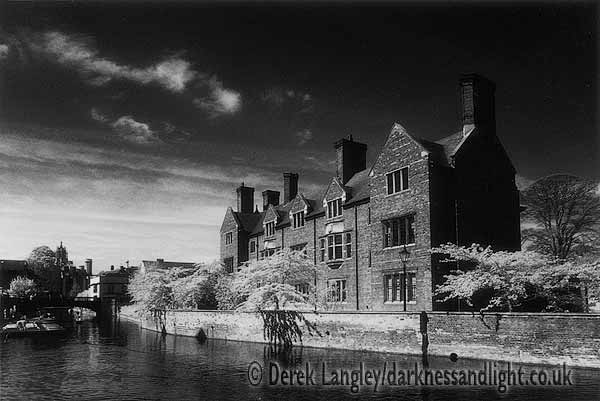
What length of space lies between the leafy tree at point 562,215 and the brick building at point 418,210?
9498 millimetres

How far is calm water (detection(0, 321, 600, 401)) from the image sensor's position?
893 inches

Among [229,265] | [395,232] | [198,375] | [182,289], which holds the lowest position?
[198,375]

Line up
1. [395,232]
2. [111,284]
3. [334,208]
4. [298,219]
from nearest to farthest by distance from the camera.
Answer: [395,232]
[334,208]
[298,219]
[111,284]

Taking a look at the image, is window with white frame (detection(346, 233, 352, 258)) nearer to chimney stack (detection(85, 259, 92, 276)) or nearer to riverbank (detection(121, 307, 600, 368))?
riverbank (detection(121, 307, 600, 368))

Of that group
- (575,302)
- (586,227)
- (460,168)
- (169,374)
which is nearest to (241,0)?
(169,374)

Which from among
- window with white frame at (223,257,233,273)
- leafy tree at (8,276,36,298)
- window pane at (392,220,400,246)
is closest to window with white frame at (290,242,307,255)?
window pane at (392,220,400,246)

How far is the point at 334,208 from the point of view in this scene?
1944 inches

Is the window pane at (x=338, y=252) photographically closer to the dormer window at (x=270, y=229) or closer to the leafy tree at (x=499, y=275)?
the leafy tree at (x=499, y=275)

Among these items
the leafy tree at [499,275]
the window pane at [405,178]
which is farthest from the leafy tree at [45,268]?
the leafy tree at [499,275]

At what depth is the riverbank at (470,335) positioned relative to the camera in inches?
1029

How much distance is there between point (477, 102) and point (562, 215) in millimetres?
15900

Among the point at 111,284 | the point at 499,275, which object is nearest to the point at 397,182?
the point at 499,275

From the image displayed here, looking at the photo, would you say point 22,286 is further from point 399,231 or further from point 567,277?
point 567,277

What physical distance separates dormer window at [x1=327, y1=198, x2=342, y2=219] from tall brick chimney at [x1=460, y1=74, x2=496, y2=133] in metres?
13.1
